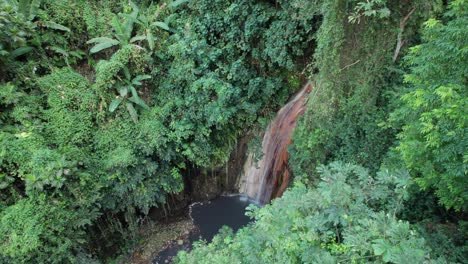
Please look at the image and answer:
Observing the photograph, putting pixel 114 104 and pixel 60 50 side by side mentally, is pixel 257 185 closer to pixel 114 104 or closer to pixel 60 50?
pixel 114 104

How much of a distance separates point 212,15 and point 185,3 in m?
1.11

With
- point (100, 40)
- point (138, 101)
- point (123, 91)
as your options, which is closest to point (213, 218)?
point (138, 101)

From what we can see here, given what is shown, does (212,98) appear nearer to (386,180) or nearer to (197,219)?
(197,219)

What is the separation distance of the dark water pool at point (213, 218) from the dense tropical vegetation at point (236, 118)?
4.24 ft

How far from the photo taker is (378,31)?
5512 millimetres

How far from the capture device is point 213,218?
9703 mm

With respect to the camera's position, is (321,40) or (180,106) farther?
(180,106)

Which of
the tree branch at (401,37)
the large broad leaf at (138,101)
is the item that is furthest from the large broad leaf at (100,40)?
the tree branch at (401,37)

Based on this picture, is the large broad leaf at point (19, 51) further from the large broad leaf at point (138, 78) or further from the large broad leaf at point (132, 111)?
the large broad leaf at point (132, 111)

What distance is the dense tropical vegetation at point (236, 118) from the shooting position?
144 inches

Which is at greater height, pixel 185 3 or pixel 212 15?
pixel 185 3

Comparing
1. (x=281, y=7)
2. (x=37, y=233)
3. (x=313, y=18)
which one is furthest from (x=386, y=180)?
(x=37, y=233)

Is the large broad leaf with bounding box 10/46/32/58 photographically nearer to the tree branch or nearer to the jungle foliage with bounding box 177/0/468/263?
the jungle foliage with bounding box 177/0/468/263

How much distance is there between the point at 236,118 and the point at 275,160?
1619 mm
